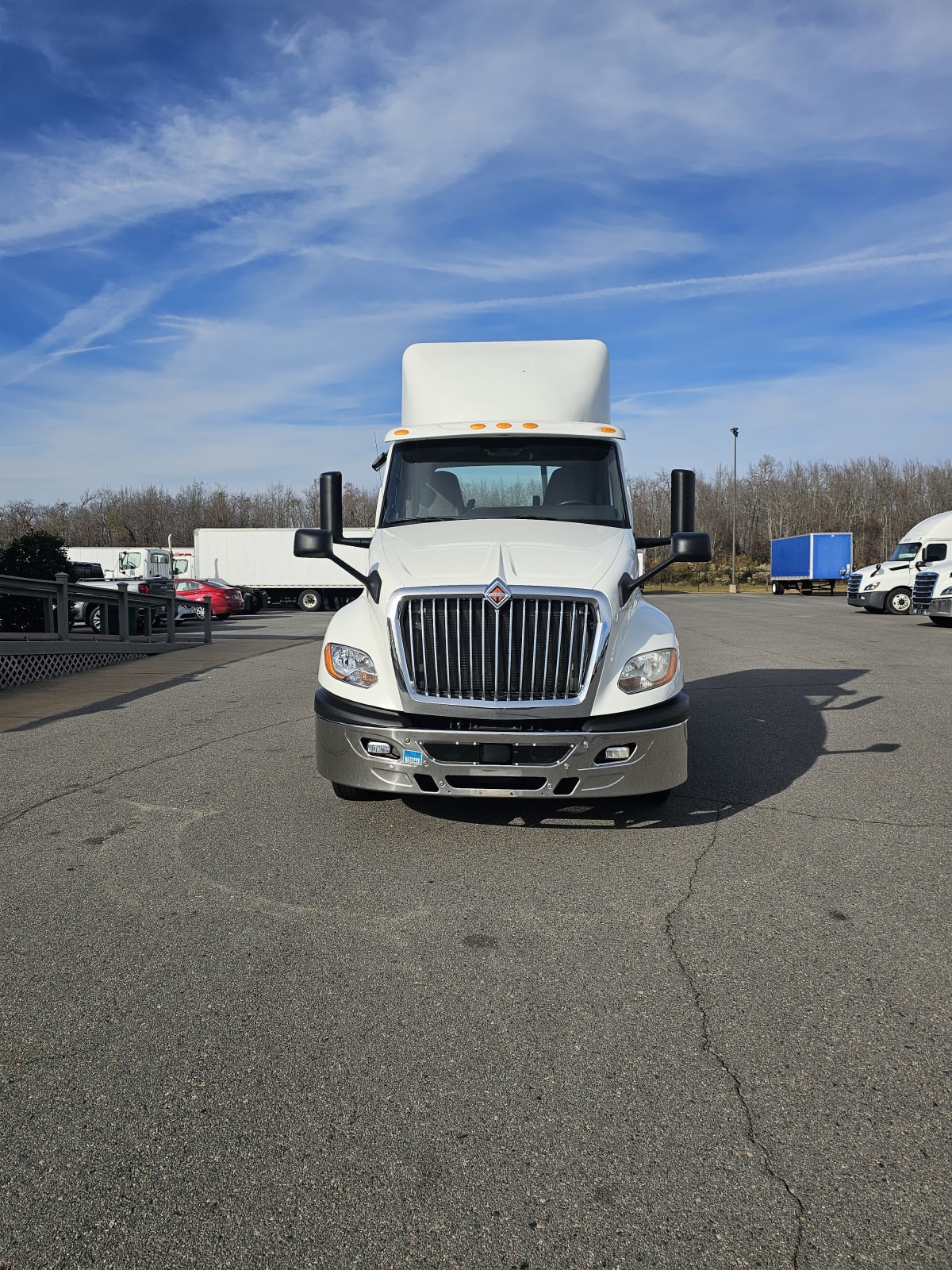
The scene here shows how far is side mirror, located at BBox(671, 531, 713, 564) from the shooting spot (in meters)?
5.51

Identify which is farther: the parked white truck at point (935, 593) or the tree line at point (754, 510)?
the tree line at point (754, 510)

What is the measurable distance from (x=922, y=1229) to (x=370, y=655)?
353cm

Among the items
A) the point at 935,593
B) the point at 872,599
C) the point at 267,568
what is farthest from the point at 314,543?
the point at 267,568

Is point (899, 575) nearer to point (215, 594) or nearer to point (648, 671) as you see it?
point (215, 594)

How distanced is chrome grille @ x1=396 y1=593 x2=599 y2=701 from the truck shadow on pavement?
59 cm

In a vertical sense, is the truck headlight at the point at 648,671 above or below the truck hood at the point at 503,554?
below

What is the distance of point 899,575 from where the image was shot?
2792 centimetres

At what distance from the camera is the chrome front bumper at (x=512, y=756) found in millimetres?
4637

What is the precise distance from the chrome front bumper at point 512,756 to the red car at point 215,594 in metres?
26.1

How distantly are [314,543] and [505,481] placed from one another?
1.41 metres

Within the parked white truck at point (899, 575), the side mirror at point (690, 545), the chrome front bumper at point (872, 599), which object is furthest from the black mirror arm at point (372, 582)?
the chrome front bumper at point (872, 599)

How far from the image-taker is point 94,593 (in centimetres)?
1512

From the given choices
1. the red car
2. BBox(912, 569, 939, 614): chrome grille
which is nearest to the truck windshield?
BBox(912, 569, 939, 614): chrome grille

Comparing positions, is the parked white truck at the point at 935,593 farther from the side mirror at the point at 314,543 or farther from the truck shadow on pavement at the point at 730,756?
the side mirror at the point at 314,543
